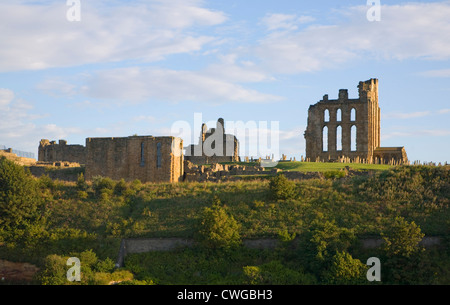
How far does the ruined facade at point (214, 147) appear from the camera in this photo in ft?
221

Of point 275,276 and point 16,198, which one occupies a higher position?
point 16,198

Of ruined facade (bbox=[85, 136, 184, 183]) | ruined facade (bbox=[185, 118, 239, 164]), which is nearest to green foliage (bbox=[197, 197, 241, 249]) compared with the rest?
ruined facade (bbox=[85, 136, 184, 183])

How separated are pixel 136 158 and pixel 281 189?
18380 millimetres

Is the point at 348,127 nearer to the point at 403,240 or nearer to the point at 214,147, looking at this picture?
the point at 214,147

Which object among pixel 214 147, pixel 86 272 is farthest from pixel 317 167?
pixel 86 272

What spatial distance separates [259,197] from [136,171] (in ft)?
54.0

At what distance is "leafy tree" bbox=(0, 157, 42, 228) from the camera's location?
3931 cm

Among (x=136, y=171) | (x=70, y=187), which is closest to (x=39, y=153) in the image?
(x=136, y=171)

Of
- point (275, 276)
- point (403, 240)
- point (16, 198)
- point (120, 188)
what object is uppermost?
point (120, 188)

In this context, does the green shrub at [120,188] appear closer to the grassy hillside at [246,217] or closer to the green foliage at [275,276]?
the grassy hillside at [246,217]

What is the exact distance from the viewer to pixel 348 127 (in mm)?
69188

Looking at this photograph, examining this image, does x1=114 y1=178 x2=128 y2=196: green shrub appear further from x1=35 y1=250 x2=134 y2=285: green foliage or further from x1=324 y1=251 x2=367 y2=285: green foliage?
x1=324 y1=251 x2=367 y2=285: green foliage
